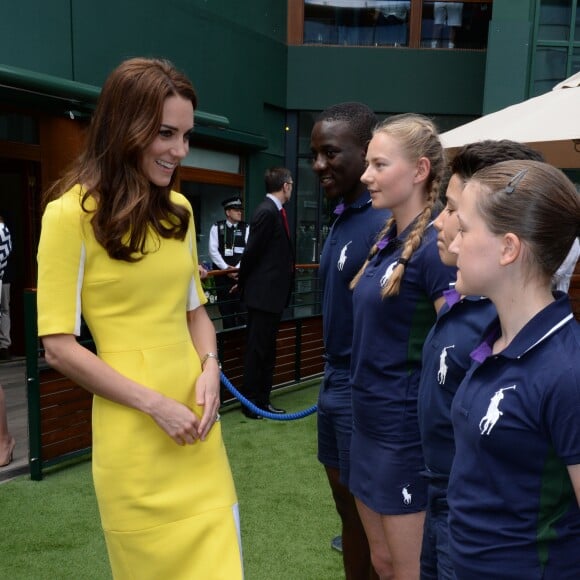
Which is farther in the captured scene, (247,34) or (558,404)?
(247,34)

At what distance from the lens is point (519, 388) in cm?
130

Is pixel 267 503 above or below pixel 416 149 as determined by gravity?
below

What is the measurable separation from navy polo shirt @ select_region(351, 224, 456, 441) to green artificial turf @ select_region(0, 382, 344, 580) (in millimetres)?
1524

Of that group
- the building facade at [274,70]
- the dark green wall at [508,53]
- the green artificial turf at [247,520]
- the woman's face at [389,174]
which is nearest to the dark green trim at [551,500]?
the woman's face at [389,174]

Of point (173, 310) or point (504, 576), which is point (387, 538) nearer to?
point (504, 576)

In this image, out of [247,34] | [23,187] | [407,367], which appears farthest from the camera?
[247,34]

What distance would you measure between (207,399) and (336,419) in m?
0.74

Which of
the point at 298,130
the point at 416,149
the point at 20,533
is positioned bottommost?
the point at 20,533

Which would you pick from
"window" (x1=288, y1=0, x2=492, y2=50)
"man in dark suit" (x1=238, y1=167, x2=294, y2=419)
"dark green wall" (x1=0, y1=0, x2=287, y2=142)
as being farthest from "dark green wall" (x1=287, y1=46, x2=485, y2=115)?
"man in dark suit" (x1=238, y1=167, x2=294, y2=419)

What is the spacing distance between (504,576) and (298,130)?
1099cm

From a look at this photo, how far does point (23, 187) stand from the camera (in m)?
7.72

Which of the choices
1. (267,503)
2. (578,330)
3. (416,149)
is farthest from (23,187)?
(578,330)

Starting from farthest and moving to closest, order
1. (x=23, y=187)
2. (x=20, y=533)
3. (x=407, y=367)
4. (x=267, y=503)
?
(x=23, y=187) < (x=267, y=503) < (x=20, y=533) < (x=407, y=367)

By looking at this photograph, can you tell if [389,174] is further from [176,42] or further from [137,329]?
[176,42]
